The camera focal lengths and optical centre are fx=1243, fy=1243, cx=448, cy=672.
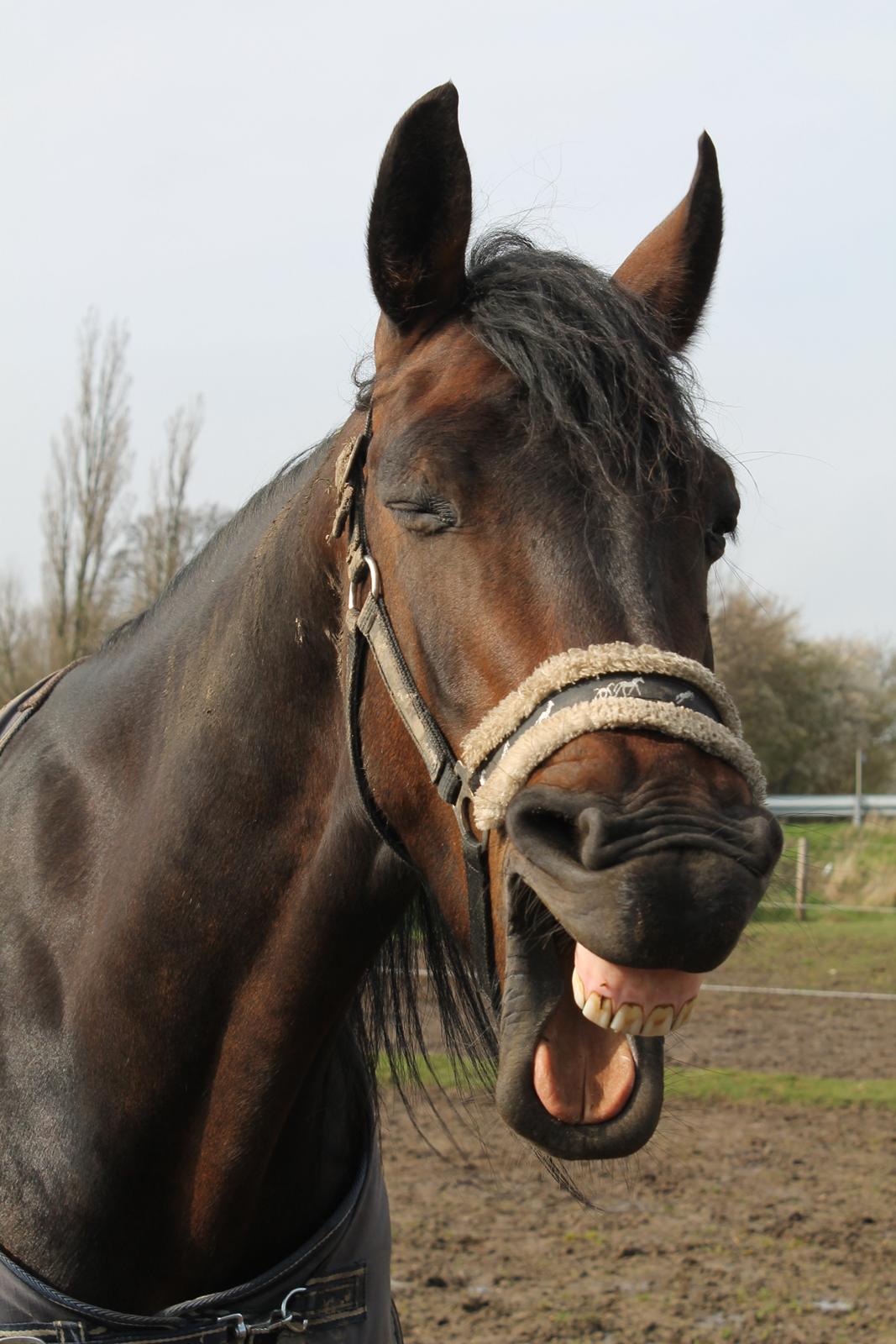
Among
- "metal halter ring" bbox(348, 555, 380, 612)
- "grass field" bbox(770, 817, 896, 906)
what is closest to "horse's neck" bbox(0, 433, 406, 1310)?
"metal halter ring" bbox(348, 555, 380, 612)

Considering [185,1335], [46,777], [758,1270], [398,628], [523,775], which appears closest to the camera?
[523,775]

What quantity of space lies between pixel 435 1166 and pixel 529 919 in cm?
547

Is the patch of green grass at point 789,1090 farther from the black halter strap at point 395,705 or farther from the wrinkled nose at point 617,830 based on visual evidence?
the wrinkled nose at point 617,830

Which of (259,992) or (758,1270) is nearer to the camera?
(259,992)

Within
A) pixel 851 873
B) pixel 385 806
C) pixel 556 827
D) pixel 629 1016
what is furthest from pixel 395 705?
pixel 851 873

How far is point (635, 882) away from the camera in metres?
1.52

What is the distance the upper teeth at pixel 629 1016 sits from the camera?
159cm

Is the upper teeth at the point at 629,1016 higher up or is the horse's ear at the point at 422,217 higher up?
the horse's ear at the point at 422,217

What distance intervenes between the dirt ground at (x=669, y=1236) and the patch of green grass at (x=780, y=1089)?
0.40ft

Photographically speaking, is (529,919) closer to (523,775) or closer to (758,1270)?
(523,775)

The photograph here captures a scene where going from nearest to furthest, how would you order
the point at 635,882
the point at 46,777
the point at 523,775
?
the point at 635,882 < the point at 523,775 < the point at 46,777

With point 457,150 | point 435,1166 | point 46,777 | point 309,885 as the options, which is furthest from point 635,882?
point 435,1166

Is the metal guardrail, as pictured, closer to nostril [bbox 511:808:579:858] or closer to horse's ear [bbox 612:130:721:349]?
horse's ear [bbox 612:130:721:349]

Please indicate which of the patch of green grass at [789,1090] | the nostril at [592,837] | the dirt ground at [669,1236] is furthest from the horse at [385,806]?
the patch of green grass at [789,1090]
